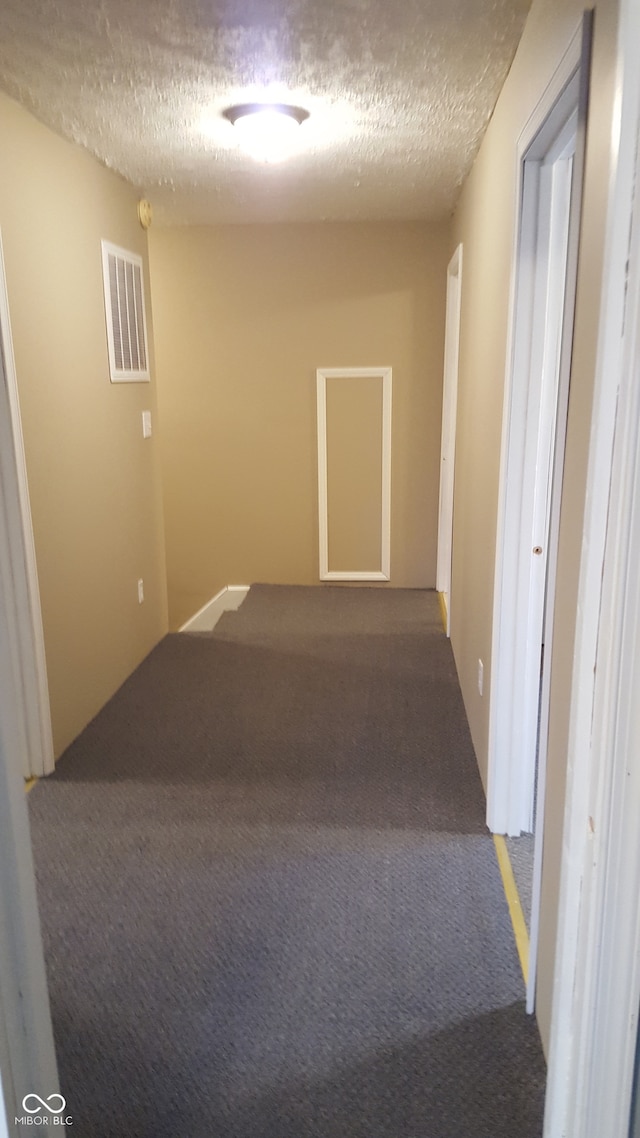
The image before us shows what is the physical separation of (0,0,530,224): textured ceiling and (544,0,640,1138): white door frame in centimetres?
136

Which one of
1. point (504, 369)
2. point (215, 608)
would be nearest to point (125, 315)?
point (215, 608)

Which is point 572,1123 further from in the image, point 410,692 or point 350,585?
point 350,585

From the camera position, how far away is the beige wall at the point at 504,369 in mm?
1350

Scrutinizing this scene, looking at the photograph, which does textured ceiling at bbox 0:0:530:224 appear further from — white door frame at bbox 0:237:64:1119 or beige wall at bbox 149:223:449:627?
white door frame at bbox 0:237:64:1119

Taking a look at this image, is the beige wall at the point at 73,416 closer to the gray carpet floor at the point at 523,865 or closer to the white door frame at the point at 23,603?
the white door frame at the point at 23,603

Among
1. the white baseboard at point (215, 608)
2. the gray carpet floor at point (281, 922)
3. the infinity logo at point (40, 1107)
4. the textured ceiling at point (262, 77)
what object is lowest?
the gray carpet floor at point (281, 922)

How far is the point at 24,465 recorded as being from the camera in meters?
2.71

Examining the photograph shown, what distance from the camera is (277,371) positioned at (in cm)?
511

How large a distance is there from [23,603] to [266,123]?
1.89 metres

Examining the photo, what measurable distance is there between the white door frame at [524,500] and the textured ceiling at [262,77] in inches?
19.2

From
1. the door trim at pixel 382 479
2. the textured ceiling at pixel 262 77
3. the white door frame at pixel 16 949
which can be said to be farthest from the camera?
the door trim at pixel 382 479

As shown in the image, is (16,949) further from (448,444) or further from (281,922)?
(448,444)

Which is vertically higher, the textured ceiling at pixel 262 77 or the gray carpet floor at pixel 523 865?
the textured ceiling at pixel 262 77

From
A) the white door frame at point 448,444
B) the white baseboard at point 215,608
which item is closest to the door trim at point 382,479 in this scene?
the white door frame at point 448,444
